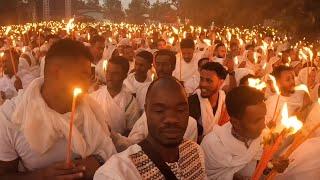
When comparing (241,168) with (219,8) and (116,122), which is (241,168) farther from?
(219,8)

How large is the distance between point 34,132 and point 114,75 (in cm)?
260

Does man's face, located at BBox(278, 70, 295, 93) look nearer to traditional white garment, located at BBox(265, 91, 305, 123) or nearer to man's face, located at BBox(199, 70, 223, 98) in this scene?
traditional white garment, located at BBox(265, 91, 305, 123)

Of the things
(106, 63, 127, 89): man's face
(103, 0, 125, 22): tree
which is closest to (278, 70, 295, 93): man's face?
(106, 63, 127, 89): man's face

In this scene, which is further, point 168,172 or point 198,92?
point 198,92

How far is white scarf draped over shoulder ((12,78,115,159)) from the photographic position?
348 centimetres

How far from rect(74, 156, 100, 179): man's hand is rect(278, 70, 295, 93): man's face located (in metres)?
3.85

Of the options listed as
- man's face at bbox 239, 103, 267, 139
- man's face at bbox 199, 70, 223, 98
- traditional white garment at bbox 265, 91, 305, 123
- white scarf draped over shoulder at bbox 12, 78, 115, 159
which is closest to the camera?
white scarf draped over shoulder at bbox 12, 78, 115, 159

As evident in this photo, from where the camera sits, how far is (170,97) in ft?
10.2

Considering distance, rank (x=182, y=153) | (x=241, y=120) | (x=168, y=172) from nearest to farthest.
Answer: (x=168, y=172)
(x=182, y=153)
(x=241, y=120)

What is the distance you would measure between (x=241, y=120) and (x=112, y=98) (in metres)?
1.90

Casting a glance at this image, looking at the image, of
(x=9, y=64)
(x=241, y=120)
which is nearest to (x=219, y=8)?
(x=9, y=64)

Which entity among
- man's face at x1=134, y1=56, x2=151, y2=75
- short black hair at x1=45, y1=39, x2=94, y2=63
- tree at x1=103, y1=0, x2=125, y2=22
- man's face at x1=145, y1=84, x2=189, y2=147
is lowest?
tree at x1=103, y1=0, x2=125, y2=22

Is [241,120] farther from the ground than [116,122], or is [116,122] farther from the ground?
[241,120]

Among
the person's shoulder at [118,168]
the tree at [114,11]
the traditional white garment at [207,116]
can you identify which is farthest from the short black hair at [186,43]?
the tree at [114,11]
